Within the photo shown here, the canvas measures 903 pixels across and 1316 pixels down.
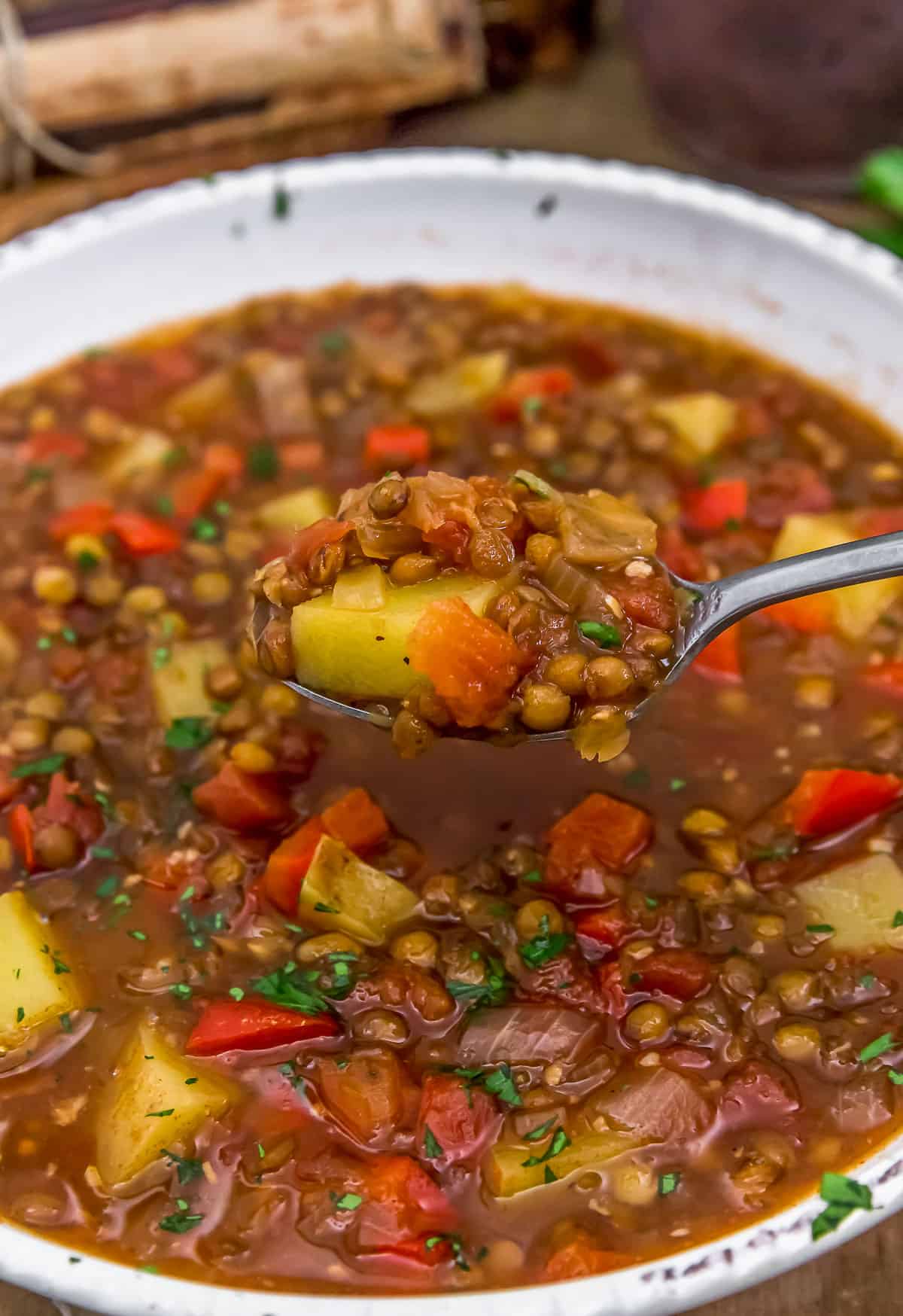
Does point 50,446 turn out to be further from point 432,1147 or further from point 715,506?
point 432,1147

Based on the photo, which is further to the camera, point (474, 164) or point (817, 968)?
point (474, 164)

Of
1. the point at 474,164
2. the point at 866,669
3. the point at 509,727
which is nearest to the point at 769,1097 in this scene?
the point at 509,727

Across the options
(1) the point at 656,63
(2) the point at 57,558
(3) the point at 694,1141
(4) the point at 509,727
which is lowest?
(3) the point at 694,1141

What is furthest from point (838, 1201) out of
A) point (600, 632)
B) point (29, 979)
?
point (29, 979)

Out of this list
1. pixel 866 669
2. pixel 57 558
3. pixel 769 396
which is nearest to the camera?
pixel 866 669

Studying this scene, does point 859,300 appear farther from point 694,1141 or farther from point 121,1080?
point 121,1080
